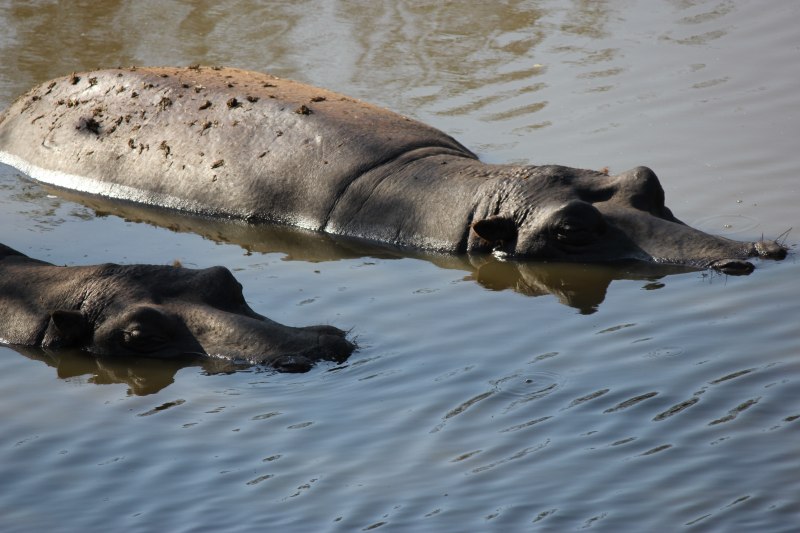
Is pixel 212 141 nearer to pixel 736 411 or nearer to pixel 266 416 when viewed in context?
pixel 266 416

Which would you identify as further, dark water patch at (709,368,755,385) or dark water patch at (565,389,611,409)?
dark water patch at (709,368,755,385)

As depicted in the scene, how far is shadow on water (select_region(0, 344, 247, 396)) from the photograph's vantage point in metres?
10.0

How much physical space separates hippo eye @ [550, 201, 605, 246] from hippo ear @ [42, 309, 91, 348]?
13.2ft

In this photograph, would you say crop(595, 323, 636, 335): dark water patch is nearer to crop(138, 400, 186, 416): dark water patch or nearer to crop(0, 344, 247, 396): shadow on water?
crop(0, 344, 247, 396): shadow on water

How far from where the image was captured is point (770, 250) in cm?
1177

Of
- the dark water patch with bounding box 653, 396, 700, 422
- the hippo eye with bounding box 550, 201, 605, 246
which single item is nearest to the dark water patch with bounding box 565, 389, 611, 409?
the dark water patch with bounding box 653, 396, 700, 422

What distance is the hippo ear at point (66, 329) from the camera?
34.2ft

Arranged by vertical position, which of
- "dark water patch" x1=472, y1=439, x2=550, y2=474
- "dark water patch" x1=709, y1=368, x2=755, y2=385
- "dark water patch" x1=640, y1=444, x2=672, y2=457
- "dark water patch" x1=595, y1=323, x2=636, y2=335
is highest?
"dark water patch" x1=640, y1=444, x2=672, y2=457

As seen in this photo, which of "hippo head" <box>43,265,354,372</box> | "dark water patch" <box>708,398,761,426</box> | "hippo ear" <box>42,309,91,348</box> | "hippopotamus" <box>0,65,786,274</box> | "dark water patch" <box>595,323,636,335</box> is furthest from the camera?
"hippopotamus" <box>0,65,786,274</box>

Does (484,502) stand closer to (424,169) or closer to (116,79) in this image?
(424,169)

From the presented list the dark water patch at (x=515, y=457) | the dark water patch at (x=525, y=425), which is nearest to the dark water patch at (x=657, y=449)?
the dark water patch at (x=515, y=457)

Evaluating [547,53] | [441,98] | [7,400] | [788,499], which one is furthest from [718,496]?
[547,53]

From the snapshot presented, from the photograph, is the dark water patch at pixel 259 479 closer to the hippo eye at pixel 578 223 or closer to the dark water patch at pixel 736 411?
the dark water patch at pixel 736 411

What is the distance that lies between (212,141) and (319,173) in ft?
4.16
